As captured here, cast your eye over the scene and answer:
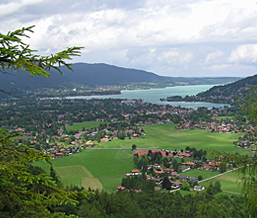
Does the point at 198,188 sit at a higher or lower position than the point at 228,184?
lower

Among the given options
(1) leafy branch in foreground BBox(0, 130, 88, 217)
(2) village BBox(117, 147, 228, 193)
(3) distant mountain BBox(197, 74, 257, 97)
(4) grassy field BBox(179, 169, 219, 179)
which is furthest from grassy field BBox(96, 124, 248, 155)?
(3) distant mountain BBox(197, 74, 257, 97)

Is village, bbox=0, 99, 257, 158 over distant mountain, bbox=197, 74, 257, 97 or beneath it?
beneath

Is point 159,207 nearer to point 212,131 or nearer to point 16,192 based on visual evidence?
point 16,192

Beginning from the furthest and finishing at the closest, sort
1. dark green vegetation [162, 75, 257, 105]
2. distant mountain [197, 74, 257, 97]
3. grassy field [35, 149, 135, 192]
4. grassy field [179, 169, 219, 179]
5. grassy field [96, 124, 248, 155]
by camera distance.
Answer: distant mountain [197, 74, 257, 97]
dark green vegetation [162, 75, 257, 105]
grassy field [96, 124, 248, 155]
grassy field [179, 169, 219, 179]
grassy field [35, 149, 135, 192]

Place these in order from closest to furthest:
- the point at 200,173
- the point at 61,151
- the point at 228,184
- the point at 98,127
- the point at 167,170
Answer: the point at 228,184
the point at 200,173
the point at 167,170
the point at 61,151
the point at 98,127

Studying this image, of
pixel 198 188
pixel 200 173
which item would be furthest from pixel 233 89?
pixel 198 188

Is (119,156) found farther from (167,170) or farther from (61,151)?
(61,151)

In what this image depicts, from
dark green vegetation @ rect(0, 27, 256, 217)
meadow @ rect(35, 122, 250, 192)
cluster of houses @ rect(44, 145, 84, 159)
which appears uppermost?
dark green vegetation @ rect(0, 27, 256, 217)

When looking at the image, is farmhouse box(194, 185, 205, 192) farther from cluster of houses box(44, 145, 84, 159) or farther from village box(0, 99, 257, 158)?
cluster of houses box(44, 145, 84, 159)

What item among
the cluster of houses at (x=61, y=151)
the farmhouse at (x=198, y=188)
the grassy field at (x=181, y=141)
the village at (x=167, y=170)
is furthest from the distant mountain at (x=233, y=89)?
the farmhouse at (x=198, y=188)
